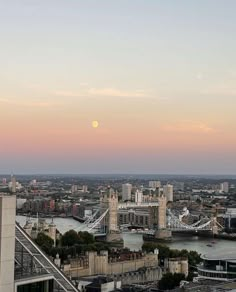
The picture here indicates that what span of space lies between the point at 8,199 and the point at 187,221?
33447 millimetres

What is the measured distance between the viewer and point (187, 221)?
36.0m

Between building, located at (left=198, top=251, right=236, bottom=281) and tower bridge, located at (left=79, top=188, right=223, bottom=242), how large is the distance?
14077 mm

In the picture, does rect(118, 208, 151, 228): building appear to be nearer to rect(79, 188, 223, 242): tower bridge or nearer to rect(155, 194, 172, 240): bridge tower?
rect(79, 188, 223, 242): tower bridge

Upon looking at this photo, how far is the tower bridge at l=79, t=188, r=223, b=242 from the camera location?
28547 mm

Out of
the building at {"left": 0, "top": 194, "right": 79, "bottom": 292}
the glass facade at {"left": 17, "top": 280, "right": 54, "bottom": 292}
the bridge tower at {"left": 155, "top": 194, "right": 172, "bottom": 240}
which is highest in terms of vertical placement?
the building at {"left": 0, "top": 194, "right": 79, "bottom": 292}

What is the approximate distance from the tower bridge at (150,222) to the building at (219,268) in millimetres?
14077

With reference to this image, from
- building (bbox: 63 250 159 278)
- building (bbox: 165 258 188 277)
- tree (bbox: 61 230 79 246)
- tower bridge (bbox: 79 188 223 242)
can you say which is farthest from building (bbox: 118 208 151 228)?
building (bbox: 165 258 188 277)

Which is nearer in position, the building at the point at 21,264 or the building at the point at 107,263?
the building at the point at 21,264

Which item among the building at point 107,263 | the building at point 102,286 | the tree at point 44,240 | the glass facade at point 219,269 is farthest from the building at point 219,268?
the tree at point 44,240

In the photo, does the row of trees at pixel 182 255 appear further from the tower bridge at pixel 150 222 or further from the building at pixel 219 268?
the tower bridge at pixel 150 222

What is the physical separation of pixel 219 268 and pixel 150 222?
22210 mm

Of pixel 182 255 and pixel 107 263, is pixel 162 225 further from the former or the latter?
pixel 107 263

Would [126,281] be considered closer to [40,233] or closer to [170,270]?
[170,270]

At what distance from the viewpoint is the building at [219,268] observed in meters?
11.3
